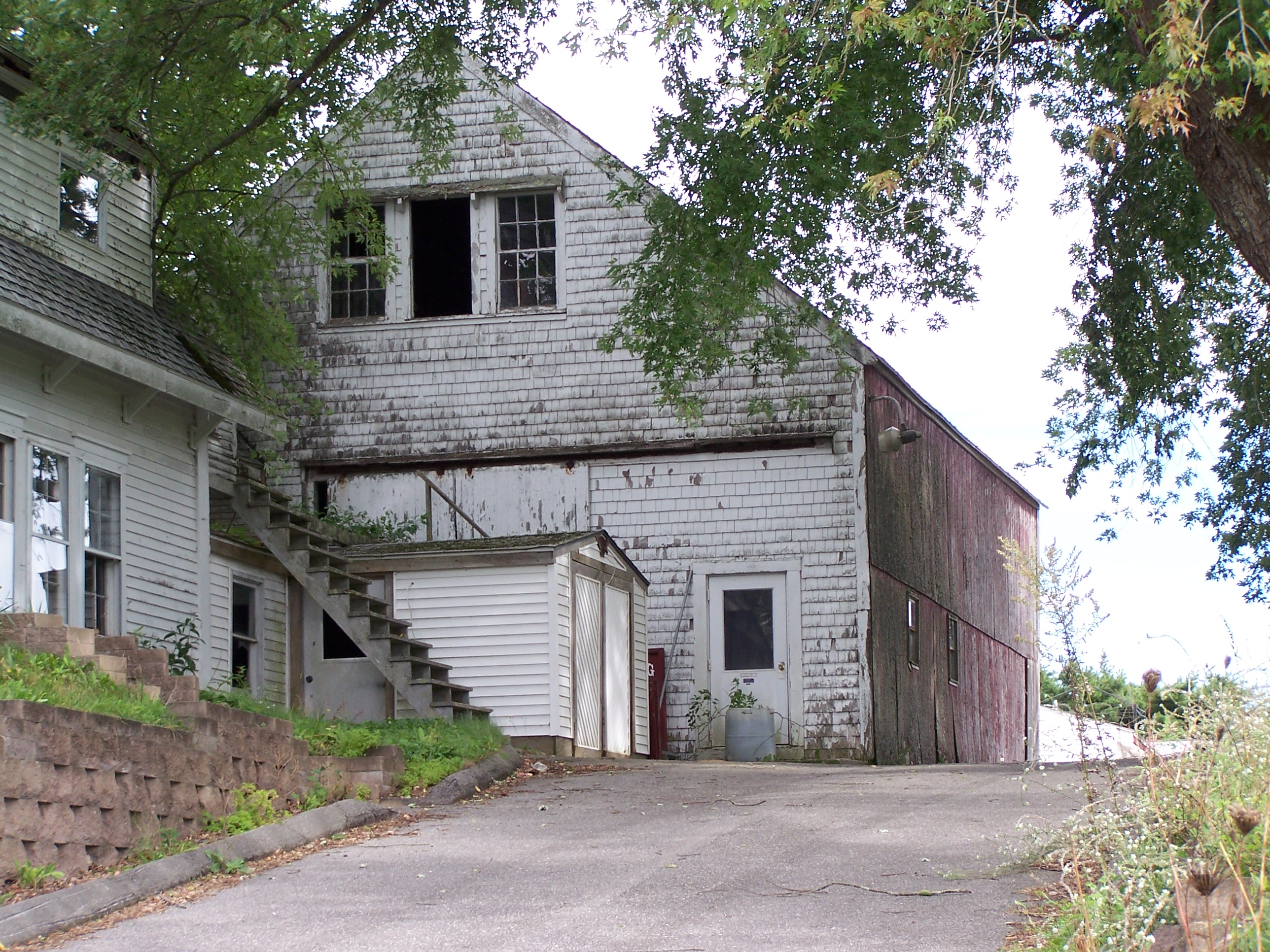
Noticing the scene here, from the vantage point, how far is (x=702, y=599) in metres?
20.0

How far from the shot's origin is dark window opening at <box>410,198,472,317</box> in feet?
69.7

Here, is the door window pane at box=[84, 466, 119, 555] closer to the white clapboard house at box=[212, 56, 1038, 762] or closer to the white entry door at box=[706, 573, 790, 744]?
the white clapboard house at box=[212, 56, 1038, 762]

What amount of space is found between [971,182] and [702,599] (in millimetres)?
7341

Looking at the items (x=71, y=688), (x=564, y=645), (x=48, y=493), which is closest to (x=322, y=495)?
(x=564, y=645)

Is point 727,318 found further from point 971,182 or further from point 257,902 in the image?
point 257,902

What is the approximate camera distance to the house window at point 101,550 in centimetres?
1375

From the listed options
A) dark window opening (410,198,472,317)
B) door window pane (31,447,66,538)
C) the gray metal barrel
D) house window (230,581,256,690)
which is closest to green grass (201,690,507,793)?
door window pane (31,447,66,538)

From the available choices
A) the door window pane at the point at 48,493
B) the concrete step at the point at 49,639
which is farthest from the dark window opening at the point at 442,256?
the concrete step at the point at 49,639

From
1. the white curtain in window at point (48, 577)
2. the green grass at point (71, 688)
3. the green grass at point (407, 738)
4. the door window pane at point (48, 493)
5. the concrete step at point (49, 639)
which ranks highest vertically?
the door window pane at point (48, 493)

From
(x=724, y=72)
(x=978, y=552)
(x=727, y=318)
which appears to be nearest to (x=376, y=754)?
(x=727, y=318)

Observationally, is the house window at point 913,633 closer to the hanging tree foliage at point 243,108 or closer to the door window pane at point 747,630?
the door window pane at point 747,630

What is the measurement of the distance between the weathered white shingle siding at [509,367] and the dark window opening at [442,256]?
1.38 feet

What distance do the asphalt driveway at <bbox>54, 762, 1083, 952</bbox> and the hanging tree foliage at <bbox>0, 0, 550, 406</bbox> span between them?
788 cm

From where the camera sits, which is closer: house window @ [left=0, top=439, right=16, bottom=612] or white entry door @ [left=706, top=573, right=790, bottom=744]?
house window @ [left=0, top=439, right=16, bottom=612]
